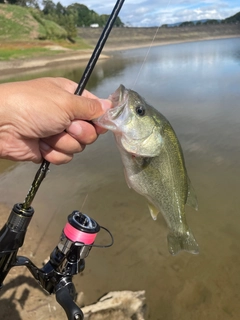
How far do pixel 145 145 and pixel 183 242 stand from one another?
707 mm

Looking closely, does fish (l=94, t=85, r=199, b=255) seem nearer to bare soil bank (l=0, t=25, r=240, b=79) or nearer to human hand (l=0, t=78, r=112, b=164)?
human hand (l=0, t=78, r=112, b=164)

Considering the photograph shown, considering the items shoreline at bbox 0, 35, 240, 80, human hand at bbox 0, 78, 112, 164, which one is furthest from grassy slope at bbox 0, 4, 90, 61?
human hand at bbox 0, 78, 112, 164

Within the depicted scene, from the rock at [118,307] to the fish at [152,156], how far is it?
1.42 meters

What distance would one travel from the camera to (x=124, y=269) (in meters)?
4.03

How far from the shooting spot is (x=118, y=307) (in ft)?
11.0

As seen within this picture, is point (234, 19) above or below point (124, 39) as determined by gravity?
above

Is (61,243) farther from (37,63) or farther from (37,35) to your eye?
(37,35)

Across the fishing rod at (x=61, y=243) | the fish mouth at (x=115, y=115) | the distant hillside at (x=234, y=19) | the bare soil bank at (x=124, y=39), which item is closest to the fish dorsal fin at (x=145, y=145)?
the fish mouth at (x=115, y=115)

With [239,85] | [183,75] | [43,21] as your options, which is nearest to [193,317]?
[239,85]

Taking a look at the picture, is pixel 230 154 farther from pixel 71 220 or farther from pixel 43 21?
pixel 43 21

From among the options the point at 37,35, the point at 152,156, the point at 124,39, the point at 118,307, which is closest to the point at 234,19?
the point at 124,39

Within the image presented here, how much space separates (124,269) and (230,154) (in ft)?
12.3

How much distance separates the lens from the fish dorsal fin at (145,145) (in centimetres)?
209

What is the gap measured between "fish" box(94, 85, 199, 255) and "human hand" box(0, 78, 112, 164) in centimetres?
12
